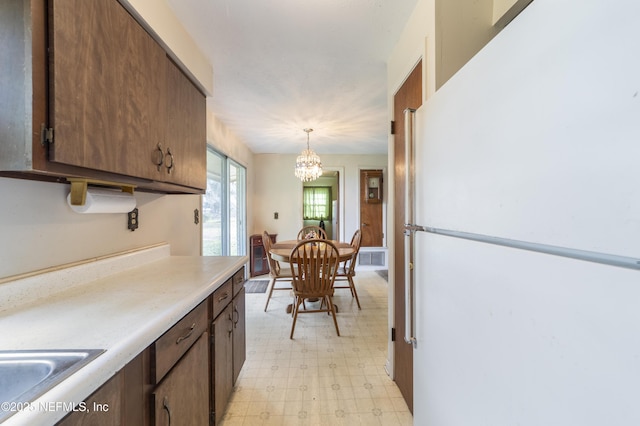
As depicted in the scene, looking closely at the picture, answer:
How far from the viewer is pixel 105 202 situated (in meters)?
1.15

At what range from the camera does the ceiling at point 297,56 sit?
1387 millimetres

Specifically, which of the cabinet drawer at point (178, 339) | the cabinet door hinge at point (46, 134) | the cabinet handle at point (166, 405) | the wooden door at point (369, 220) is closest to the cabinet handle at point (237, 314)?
the cabinet drawer at point (178, 339)

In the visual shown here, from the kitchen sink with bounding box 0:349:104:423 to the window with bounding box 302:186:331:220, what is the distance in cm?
690

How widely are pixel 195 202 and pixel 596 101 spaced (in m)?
2.57

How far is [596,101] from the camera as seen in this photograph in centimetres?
41

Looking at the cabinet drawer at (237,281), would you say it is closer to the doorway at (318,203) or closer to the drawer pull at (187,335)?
the drawer pull at (187,335)

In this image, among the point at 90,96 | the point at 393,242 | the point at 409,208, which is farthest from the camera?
the point at 393,242

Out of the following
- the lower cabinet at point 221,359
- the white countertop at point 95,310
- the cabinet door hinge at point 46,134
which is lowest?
the lower cabinet at point 221,359

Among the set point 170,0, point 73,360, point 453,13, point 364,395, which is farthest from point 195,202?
point 453,13

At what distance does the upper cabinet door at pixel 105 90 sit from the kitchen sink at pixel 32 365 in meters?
0.53

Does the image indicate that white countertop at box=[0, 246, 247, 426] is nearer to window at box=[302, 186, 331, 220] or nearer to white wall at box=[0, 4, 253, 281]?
white wall at box=[0, 4, 253, 281]

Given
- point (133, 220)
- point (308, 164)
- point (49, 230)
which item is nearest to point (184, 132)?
point (133, 220)

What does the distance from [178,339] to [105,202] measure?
72 centimetres

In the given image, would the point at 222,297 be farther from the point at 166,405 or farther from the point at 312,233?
the point at 312,233
